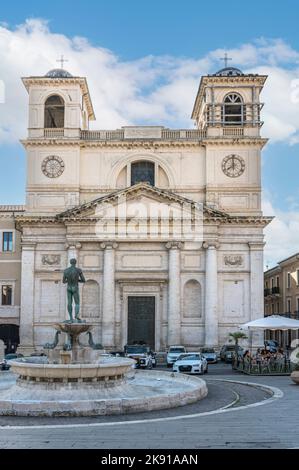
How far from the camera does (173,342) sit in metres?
46.6

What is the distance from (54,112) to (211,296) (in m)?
19.4

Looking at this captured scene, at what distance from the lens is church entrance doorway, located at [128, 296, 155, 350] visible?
48.4m

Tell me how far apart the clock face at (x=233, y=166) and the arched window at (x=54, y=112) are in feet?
44.1

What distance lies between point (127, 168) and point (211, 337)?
46.7 ft

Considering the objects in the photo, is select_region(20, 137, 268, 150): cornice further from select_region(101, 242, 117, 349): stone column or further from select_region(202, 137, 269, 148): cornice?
select_region(101, 242, 117, 349): stone column

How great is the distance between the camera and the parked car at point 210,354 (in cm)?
4297

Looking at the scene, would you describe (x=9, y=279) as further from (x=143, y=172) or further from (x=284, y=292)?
(x=284, y=292)

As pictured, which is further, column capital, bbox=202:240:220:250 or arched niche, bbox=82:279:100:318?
arched niche, bbox=82:279:100:318

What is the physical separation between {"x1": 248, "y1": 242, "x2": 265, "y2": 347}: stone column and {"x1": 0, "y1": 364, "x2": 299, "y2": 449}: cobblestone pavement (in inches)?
Answer: 1145

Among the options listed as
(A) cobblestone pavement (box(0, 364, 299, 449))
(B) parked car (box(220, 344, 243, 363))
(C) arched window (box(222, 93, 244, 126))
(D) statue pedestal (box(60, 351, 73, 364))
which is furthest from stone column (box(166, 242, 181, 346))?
(A) cobblestone pavement (box(0, 364, 299, 449))

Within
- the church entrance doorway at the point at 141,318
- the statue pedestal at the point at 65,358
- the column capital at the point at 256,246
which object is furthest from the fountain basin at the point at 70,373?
the column capital at the point at 256,246
